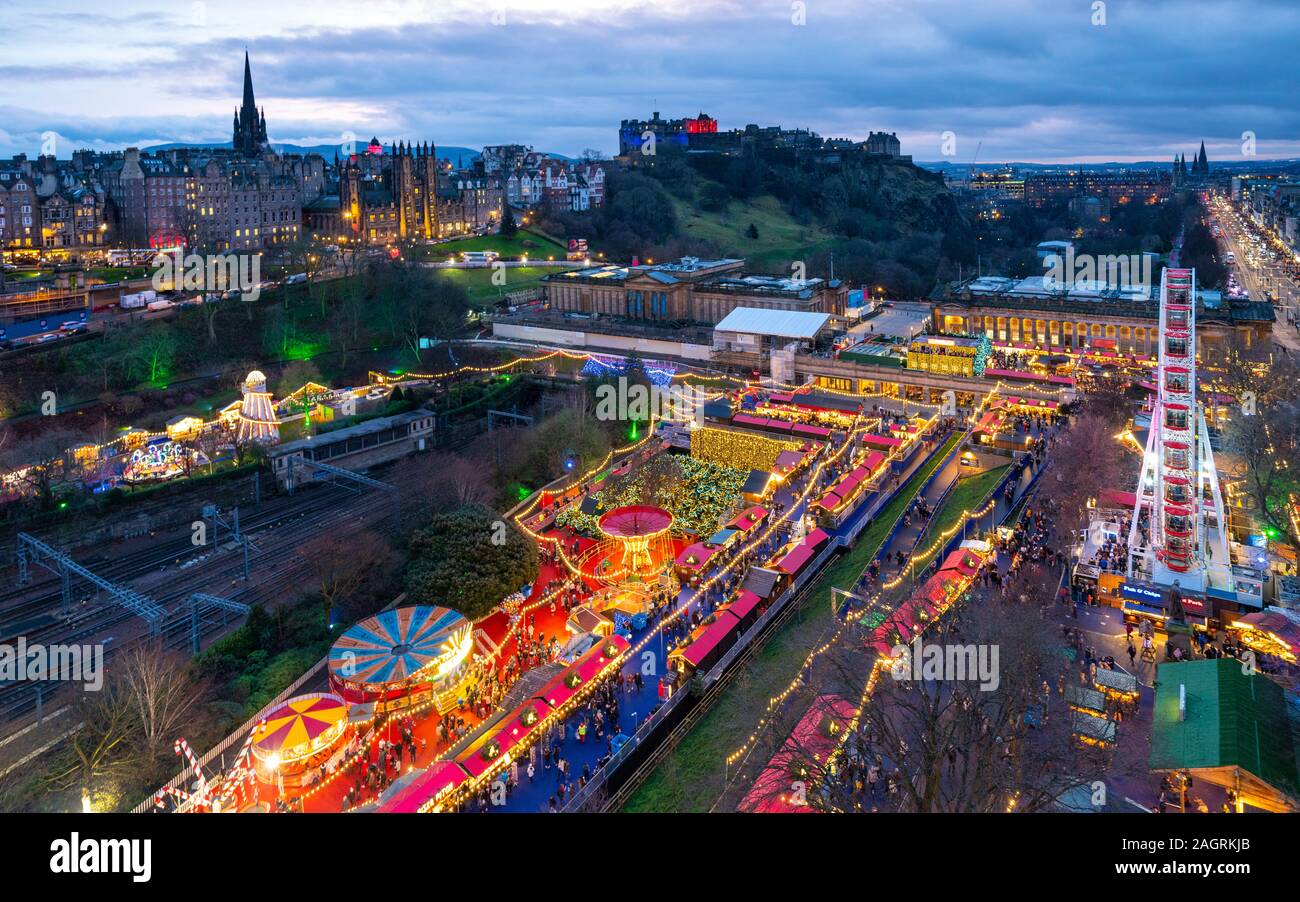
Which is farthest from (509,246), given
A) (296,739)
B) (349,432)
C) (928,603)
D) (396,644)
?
(296,739)

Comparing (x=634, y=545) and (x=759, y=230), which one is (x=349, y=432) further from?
(x=759, y=230)

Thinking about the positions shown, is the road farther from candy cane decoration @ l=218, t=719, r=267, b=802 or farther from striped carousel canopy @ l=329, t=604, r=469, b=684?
candy cane decoration @ l=218, t=719, r=267, b=802

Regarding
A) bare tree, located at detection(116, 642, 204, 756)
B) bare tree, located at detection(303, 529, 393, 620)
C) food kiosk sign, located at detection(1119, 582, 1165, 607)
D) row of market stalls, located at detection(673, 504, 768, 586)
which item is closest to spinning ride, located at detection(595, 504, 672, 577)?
row of market stalls, located at detection(673, 504, 768, 586)

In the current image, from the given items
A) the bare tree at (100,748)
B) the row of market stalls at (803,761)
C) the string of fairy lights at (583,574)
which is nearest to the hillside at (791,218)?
the string of fairy lights at (583,574)
